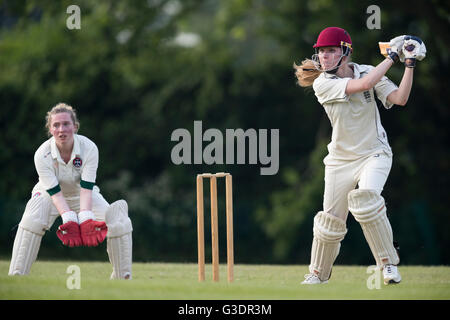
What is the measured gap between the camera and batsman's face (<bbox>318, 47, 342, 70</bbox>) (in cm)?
556

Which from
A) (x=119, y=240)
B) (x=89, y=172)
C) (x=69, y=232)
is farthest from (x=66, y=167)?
(x=119, y=240)

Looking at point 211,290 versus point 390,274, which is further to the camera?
point 390,274

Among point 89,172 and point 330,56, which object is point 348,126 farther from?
point 89,172

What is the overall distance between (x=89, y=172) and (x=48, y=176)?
0.28 meters

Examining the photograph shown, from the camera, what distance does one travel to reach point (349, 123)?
5.53 m

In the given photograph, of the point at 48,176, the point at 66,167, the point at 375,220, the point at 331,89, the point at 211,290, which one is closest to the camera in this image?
the point at 211,290

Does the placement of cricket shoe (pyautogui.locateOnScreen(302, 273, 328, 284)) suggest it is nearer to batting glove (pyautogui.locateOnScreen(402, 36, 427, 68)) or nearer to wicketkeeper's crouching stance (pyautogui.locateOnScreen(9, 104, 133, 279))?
wicketkeeper's crouching stance (pyautogui.locateOnScreen(9, 104, 133, 279))

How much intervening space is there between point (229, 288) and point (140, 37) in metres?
9.68

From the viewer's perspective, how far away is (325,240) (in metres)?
5.44

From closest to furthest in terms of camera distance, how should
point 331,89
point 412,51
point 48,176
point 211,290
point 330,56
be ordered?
point 211,290, point 412,51, point 331,89, point 330,56, point 48,176

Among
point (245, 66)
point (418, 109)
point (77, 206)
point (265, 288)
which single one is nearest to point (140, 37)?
point (245, 66)

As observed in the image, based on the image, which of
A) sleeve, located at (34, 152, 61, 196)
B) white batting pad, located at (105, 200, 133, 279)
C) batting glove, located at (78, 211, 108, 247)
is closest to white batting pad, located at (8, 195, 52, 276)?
sleeve, located at (34, 152, 61, 196)

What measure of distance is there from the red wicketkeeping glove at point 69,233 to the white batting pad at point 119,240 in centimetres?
22

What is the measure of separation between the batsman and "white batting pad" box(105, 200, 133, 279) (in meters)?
1.23
